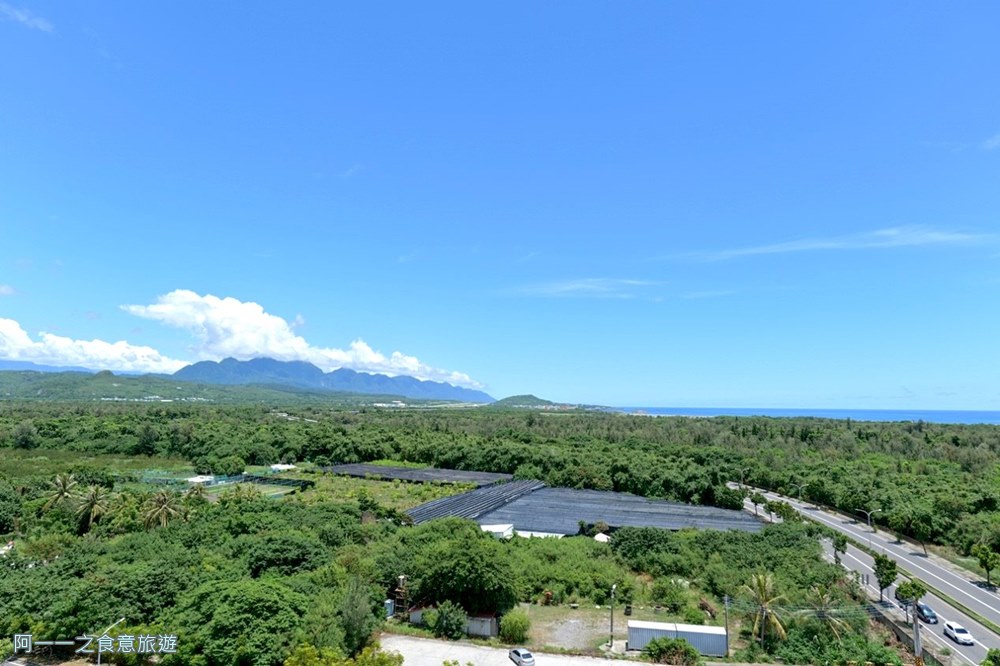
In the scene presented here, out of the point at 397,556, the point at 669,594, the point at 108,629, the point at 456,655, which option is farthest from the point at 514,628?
the point at 108,629

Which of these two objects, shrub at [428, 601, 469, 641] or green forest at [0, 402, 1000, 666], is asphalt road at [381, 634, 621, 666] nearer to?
shrub at [428, 601, 469, 641]

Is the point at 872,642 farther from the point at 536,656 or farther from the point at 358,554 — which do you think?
the point at 358,554

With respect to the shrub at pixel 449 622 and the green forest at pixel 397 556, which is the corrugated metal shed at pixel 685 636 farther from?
the shrub at pixel 449 622

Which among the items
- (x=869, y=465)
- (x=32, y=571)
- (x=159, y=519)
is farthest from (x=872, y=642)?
(x=869, y=465)

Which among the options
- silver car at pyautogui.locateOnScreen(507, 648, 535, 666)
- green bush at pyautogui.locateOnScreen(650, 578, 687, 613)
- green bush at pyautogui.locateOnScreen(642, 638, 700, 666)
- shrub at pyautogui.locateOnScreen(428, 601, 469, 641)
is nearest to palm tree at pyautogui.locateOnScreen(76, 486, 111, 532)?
shrub at pyautogui.locateOnScreen(428, 601, 469, 641)

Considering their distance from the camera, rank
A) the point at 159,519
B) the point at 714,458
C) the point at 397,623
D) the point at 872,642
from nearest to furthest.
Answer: the point at 872,642 < the point at 397,623 < the point at 159,519 < the point at 714,458
